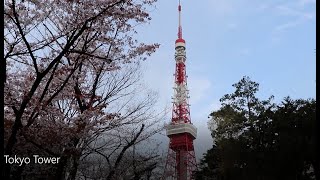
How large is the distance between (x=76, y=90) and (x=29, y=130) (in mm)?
1256

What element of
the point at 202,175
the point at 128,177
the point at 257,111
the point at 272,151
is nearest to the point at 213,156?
the point at 202,175

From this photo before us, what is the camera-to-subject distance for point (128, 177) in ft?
27.5

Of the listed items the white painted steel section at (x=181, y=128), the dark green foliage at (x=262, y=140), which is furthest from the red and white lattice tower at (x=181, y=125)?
the dark green foliage at (x=262, y=140)

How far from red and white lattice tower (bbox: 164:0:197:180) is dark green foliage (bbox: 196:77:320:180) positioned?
407 inches

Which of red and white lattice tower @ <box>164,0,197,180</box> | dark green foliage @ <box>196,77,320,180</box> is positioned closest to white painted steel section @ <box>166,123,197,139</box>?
red and white lattice tower @ <box>164,0,197,180</box>

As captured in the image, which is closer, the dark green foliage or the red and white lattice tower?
the dark green foliage

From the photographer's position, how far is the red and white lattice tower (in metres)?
28.6

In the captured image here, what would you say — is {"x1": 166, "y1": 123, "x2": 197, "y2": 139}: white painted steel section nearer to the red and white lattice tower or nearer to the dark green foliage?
the red and white lattice tower

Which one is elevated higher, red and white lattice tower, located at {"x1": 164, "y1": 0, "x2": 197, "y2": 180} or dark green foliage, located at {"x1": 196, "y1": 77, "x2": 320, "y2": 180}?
red and white lattice tower, located at {"x1": 164, "y1": 0, "x2": 197, "y2": 180}

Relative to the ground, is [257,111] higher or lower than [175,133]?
lower

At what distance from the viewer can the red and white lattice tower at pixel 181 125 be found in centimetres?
2863

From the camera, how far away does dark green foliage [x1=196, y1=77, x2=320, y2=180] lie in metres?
13.5

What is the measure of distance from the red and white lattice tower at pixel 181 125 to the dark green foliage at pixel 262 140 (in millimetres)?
10334

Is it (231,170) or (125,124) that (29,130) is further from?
(231,170)
